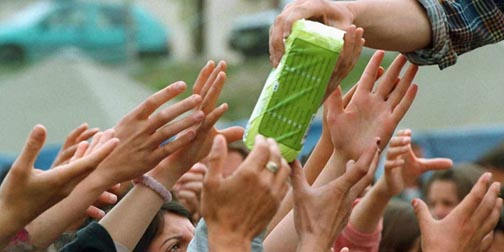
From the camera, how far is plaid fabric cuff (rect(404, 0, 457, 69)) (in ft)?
10.5

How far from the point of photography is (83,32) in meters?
19.9

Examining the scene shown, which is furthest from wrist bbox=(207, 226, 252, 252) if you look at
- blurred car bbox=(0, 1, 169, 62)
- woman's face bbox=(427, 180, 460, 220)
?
blurred car bbox=(0, 1, 169, 62)

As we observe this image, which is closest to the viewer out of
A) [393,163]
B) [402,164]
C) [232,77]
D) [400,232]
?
[393,163]

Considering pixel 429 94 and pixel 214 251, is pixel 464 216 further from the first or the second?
pixel 429 94

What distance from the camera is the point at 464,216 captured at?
3.60 m

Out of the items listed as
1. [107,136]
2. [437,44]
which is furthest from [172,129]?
[437,44]

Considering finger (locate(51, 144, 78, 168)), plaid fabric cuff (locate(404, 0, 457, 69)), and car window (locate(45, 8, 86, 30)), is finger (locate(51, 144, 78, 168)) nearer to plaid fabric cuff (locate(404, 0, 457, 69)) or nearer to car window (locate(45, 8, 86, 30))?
plaid fabric cuff (locate(404, 0, 457, 69))

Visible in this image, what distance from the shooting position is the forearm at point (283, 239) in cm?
359

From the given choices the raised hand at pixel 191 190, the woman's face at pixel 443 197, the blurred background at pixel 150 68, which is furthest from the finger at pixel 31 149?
the blurred background at pixel 150 68

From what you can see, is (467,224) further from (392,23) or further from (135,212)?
(135,212)

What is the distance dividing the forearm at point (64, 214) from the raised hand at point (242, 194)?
624mm

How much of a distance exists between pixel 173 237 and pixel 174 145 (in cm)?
75

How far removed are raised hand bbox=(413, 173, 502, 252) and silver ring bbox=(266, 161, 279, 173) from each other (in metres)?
0.95

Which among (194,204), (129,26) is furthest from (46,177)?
(129,26)
